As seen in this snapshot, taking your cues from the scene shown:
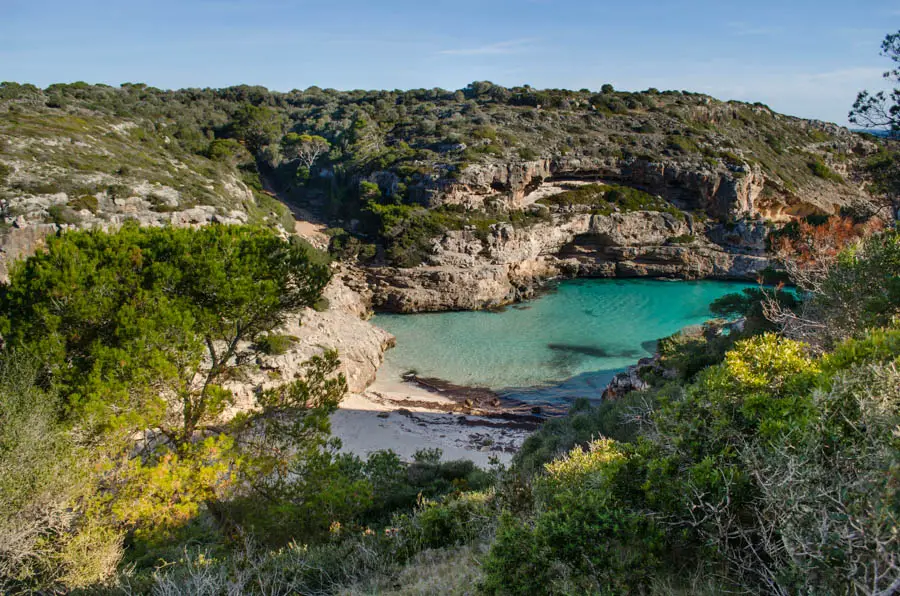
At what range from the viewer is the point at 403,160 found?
126ft

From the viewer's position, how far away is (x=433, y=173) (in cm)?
3553

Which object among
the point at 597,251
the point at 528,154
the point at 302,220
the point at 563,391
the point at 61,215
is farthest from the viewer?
the point at 302,220

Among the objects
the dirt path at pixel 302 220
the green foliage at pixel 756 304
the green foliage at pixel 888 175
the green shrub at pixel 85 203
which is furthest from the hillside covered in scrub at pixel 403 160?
the green foliage at pixel 888 175

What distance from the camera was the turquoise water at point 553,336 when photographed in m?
20.6

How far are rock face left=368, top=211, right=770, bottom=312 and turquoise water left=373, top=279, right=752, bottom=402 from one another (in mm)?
1584

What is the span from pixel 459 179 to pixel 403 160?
6032 millimetres

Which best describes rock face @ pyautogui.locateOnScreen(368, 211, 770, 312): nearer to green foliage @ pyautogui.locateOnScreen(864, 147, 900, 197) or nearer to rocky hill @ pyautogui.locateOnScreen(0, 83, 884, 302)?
rocky hill @ pyautogui.locateOnScreen(0, 83, 884, 302)

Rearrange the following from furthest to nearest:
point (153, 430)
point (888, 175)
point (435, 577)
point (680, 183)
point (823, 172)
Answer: point (823, 172)
point (680, 183)
point (888, 175)
point (153, 430)
point (435, 577)

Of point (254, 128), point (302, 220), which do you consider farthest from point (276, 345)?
point (254, 128)

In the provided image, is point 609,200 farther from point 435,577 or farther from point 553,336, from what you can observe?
point 435,577

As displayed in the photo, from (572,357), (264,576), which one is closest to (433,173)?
(572,357)

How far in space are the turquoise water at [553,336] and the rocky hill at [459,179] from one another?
243cm

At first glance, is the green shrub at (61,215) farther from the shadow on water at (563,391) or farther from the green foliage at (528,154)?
the green foliage at (528,154)

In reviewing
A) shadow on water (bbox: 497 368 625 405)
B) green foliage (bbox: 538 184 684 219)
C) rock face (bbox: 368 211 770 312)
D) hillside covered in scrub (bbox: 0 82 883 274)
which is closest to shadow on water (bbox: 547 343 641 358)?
shadow on water (bbox: 497 368 625 405)
